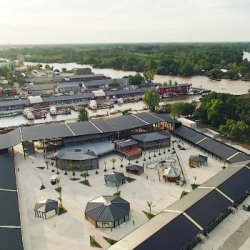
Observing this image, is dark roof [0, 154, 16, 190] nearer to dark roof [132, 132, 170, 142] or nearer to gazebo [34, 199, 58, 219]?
gazebo [34, 199, 58, 219]

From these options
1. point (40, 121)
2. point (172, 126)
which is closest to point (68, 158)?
point (172, 126)

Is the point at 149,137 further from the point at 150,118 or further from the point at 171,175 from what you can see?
the point at 171,175

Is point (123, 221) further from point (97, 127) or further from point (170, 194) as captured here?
point (97, 127)

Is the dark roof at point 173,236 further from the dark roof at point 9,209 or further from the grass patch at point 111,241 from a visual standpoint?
the dark roof at point 9,209

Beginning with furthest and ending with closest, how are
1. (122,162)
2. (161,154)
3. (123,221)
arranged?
1. (161,154)
2. (122,162)
3. (123,221)

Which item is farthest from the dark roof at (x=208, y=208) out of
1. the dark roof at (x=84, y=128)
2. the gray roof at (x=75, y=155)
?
the dark roof at (x=84, y=128)

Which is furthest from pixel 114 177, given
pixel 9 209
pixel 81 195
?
pixel 9 209
